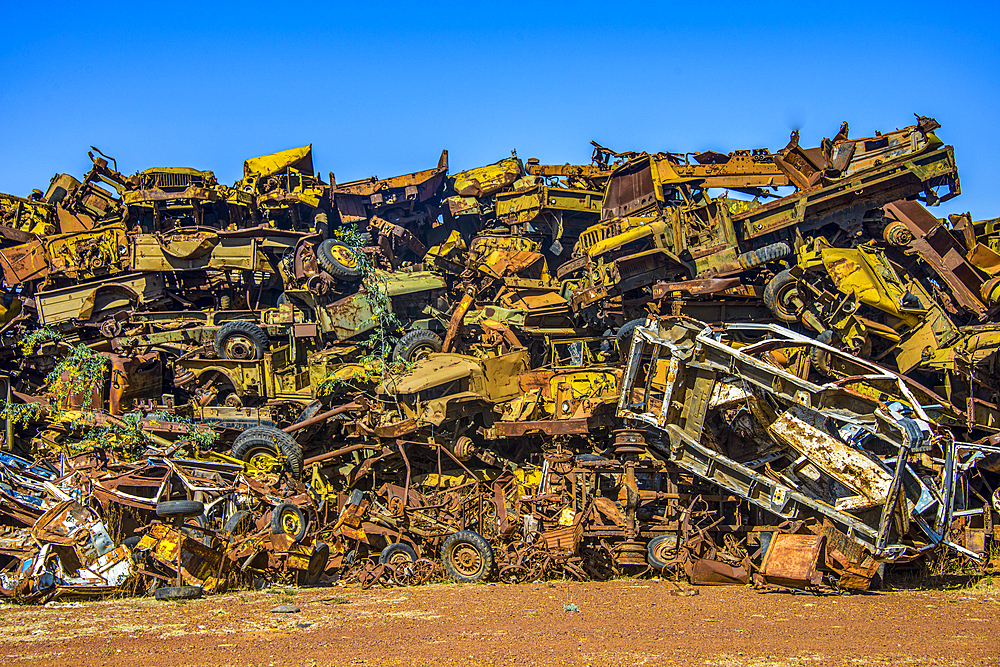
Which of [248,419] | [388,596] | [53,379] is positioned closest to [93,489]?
[248,419]

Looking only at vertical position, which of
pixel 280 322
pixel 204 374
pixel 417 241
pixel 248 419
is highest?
pixel 417 241

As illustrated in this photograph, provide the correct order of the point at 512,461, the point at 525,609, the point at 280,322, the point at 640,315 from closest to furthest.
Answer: the point at 525,609 → the point at 512,461 → the point at 640,315 → the point at 280,322

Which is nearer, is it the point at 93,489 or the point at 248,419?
the point at 93,489

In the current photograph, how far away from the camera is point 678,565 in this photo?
7.63m

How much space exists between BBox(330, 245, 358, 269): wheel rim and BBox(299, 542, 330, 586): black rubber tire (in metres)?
9.12

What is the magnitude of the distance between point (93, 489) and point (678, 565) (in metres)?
7.15

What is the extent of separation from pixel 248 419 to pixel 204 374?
224 cm

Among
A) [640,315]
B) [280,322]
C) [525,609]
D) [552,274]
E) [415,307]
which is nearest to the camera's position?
[525,609]

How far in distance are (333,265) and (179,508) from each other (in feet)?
26.9

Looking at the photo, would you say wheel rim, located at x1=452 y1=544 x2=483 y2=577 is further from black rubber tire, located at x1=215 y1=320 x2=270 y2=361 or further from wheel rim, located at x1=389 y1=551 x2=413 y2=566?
black rubber tire, located at x1=215 y1=320 x2=270 y2=361

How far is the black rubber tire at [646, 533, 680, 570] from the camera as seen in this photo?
7.83 meters

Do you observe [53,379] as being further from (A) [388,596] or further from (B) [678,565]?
(B) [678,565]

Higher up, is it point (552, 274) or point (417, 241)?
point (417, 241)

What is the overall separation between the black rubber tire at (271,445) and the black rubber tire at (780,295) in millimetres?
8156
